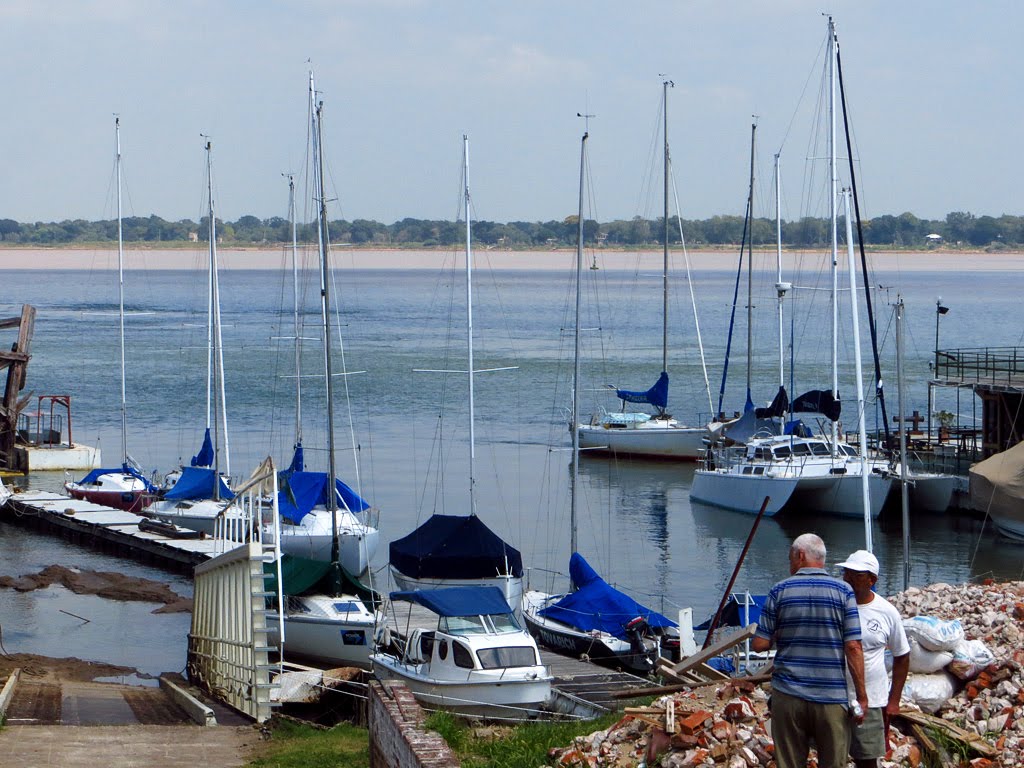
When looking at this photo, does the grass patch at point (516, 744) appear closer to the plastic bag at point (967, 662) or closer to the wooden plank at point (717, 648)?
the wooden plank at point (717, 648)

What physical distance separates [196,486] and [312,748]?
25587 mm

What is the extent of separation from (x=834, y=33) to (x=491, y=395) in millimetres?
48534

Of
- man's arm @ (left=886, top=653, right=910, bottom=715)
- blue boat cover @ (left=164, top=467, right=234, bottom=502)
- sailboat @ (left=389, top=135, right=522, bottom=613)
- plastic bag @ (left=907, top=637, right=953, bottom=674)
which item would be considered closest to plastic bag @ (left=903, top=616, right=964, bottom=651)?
plastic bag @ (left=907, top=637, right=953, bottom=674)

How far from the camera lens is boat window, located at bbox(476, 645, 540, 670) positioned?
19.4 m

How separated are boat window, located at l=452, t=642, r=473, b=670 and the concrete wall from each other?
6.94m

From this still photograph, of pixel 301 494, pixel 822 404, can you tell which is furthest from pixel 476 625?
pixel 822 404

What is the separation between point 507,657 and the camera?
19.5 meters

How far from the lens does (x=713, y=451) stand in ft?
156

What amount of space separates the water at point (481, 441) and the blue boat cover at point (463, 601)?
264 inches

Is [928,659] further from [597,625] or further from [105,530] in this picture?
[105,530]

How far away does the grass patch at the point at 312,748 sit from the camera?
13398mm

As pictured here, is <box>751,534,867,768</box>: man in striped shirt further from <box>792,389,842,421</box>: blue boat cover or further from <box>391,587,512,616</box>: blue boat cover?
<box>792,389,842,421</box>: blue boat cover

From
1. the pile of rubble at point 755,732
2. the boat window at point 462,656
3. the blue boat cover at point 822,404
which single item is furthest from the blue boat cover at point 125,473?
the pile of rubble at point 755,732

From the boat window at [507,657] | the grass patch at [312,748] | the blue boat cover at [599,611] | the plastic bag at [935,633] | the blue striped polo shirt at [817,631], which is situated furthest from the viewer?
the blue boat cover at [599,611]
